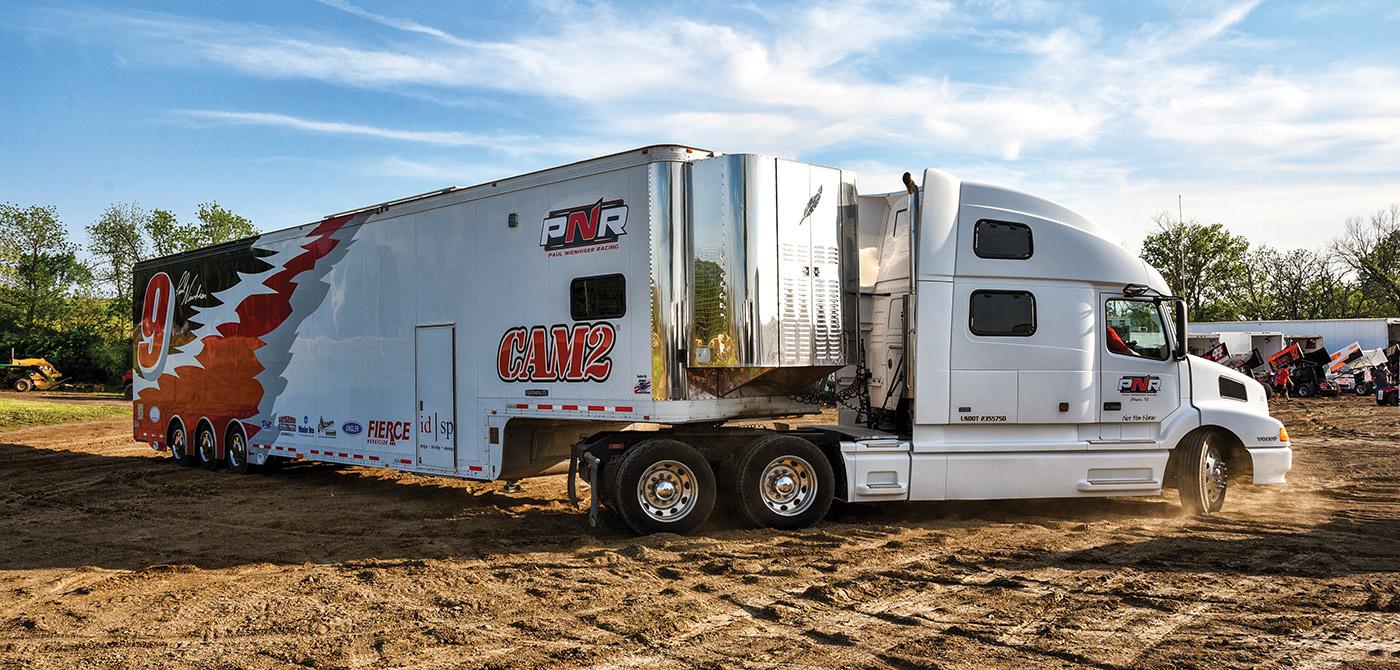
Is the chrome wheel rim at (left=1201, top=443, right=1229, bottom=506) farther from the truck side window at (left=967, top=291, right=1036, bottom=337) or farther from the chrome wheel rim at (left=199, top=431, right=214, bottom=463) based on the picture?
the chrome wheel rim at (left=199, top=431, right=214, bottom=463)

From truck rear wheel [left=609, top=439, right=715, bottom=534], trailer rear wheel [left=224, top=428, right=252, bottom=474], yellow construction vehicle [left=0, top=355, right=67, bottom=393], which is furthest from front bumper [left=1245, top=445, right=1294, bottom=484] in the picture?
yellow construction vehicle [left=0, top=355, right=67, bottom=393]

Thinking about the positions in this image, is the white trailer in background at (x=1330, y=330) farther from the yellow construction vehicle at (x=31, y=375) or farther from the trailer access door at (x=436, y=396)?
the yellow construction vehicle at (x=31, y=375)

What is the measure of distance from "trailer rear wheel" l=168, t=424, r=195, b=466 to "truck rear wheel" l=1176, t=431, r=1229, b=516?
15.0 m

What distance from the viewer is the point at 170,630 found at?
21.8 feet

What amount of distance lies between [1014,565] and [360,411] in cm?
830

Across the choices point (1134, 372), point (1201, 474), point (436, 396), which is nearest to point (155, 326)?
point (436, 396)

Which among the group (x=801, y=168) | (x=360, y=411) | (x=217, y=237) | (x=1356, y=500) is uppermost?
(x=217, y=237)

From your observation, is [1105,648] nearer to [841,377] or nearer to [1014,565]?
[1014,565]

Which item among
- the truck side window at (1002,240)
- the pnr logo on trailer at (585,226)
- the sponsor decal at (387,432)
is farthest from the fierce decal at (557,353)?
the truck side window at (1002,240)

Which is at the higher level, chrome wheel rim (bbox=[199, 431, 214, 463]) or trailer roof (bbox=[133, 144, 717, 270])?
trailer roof (bbox=[133, 144, 717, 270])

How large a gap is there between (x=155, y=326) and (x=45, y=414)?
14612 mm

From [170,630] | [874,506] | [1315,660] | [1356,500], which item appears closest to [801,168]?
[874,506]

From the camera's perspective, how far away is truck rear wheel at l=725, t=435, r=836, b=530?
9.83 m

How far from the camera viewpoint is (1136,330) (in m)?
10.7
